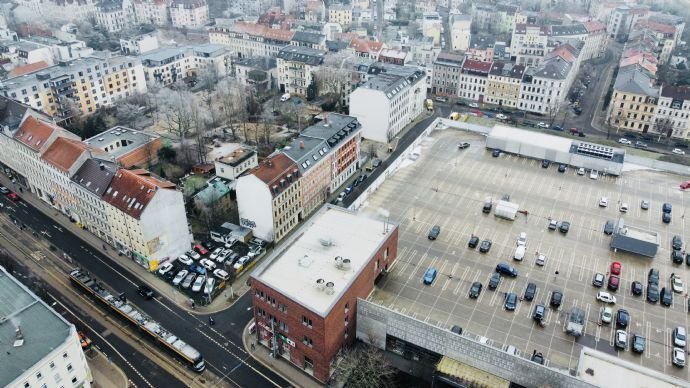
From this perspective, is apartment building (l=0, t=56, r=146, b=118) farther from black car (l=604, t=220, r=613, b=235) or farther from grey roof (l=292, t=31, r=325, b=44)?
black car (l=604, t=220, r=613, b=235)

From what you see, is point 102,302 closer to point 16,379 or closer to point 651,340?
point 16,379

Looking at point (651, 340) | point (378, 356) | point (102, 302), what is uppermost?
point (651, 340)

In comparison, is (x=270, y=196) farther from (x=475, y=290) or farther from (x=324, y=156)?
(x=475, y=290)

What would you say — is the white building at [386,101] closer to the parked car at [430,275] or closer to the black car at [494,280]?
the parked car at [430,275]

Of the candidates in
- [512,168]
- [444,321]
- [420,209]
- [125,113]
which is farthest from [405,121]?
[444,321]

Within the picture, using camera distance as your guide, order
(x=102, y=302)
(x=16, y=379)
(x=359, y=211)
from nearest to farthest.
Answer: (x=16, y=379) → (x=102, y=302) → (x=359, y=211)

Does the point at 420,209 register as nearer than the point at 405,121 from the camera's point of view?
Yes
